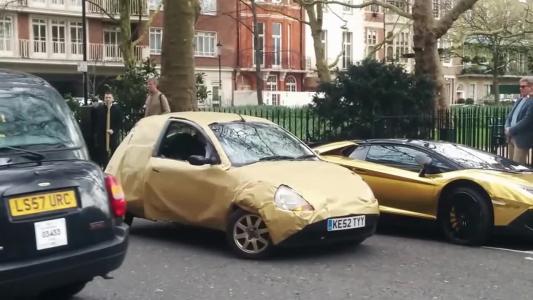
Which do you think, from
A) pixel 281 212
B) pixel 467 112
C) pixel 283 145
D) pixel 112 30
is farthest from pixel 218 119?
pixel 112 30

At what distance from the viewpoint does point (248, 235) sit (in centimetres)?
758

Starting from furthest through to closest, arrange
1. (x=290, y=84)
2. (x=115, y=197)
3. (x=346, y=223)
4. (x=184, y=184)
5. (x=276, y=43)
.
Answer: (x=290, y=84), (x=276, y=43), (x=184, y=184), (x=346, y=223), (x=115, y=197)

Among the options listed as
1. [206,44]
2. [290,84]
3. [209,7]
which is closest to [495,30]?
[290,84]

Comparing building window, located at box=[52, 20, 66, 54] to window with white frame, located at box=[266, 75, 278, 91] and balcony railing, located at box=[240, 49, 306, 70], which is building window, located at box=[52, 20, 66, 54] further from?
window with white frame, located at box=[266, 75, 278, 91]

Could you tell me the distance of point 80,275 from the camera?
5.04 m

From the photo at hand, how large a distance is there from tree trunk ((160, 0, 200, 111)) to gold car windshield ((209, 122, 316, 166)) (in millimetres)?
6456

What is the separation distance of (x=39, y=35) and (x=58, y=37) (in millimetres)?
1348

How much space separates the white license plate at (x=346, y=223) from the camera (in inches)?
289

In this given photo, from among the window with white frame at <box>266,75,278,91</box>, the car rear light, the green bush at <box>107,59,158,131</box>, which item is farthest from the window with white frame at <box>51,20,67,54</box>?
the car rear light

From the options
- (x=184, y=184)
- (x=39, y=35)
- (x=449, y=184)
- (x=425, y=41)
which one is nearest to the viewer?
(x=184, y=184)

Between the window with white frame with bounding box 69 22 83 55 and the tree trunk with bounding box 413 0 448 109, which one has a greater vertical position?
the window with white frame with bounding box 69 22 83 55

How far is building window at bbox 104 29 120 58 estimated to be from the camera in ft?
167

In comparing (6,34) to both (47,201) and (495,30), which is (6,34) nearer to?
(495,30)

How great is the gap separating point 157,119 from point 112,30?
1758 inches
